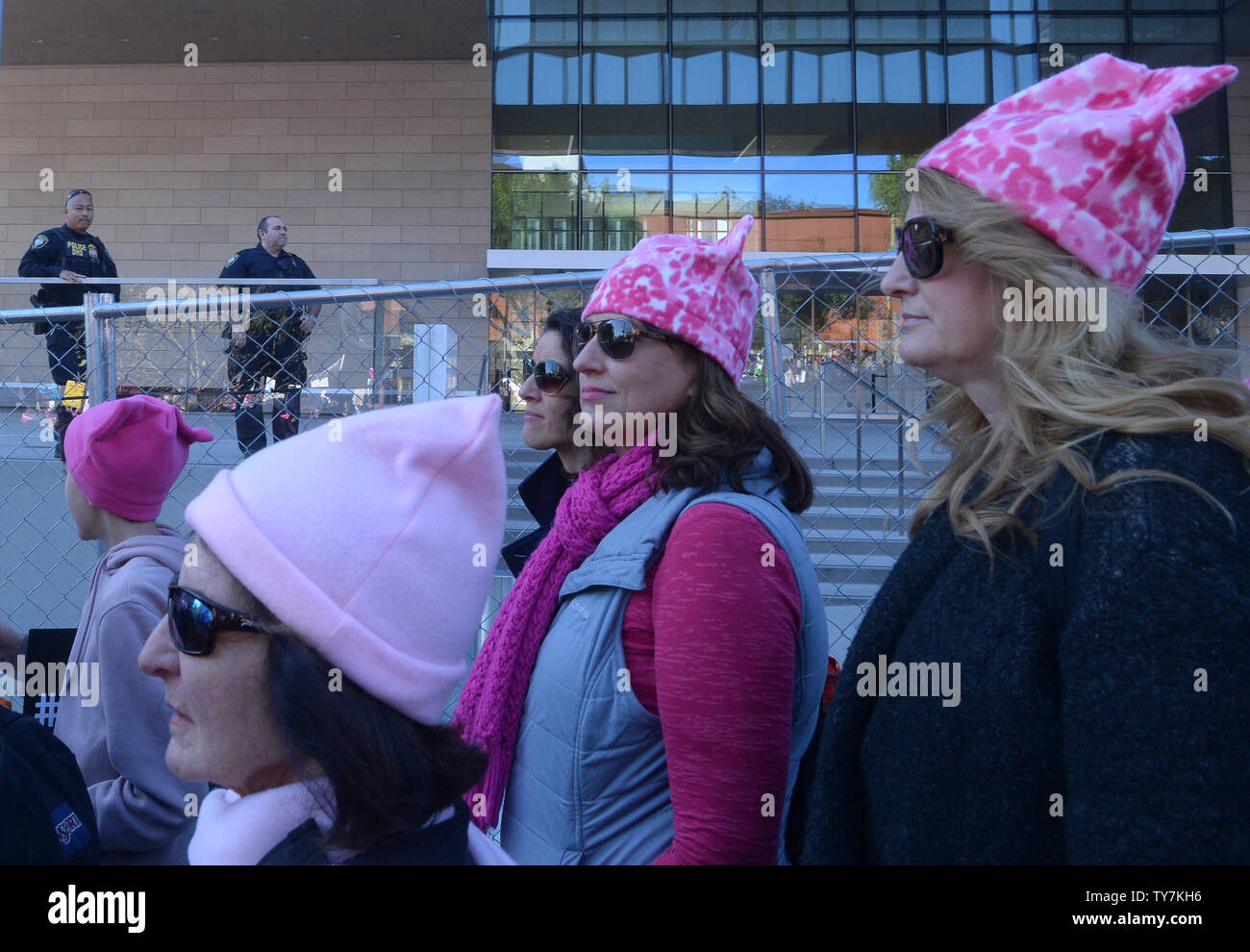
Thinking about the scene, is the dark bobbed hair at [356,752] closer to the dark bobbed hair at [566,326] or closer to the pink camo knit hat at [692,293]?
the pink camo knit hat at [692,293]

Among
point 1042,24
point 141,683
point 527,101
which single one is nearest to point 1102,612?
point 141,683

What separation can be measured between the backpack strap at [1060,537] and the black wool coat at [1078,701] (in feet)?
0.03

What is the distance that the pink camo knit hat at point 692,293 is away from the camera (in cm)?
213

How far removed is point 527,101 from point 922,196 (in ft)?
53.8

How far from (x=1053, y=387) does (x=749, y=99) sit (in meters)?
16.7

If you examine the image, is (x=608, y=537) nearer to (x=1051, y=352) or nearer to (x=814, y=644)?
(x=814, y=644)

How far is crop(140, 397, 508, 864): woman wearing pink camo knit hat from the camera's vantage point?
1234 millimetres

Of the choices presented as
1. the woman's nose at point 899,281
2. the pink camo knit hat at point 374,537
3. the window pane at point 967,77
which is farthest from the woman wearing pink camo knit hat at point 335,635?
the window pane at point 967,77

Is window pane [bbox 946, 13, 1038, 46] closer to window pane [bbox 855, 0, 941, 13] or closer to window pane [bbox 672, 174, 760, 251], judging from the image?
window pane [bbox 855, 0, 941, 13]

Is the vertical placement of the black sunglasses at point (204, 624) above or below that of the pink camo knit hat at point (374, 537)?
below

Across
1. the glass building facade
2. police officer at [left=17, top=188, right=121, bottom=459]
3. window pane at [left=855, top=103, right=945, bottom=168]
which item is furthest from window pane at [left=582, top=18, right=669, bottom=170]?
police officer at [left=17, top=188, right=121, bottom=459]

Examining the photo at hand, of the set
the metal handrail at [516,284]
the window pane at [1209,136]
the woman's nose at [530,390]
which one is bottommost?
the woman's nose at [530,390]

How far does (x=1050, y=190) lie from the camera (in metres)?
1.29

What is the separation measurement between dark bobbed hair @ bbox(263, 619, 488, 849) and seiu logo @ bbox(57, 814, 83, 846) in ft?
1.93
